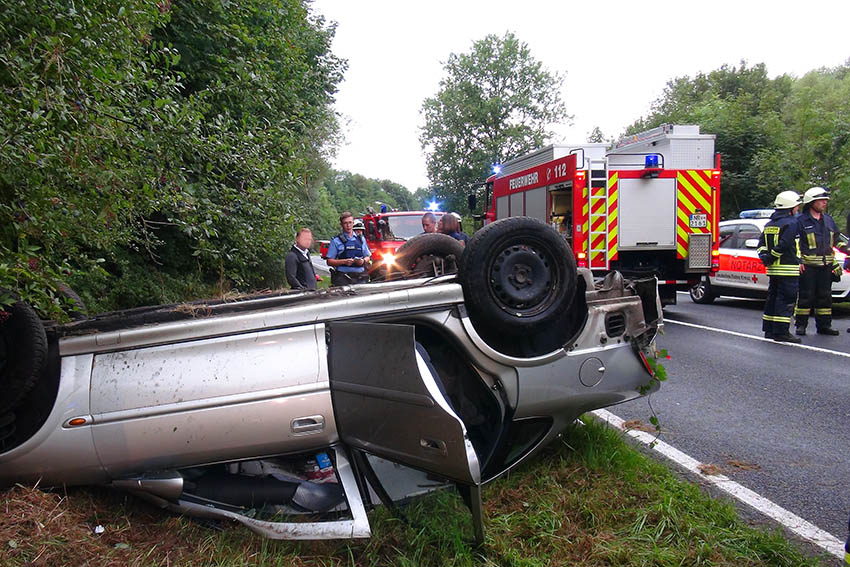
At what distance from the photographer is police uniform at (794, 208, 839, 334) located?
768 cm

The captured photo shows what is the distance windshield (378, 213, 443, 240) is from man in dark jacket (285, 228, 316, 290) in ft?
18.1

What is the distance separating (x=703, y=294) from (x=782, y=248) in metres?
4.33

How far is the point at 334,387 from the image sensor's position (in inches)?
107

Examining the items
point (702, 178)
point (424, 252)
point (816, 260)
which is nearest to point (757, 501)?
point (424, 252)

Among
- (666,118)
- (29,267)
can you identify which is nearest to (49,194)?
(29,267)

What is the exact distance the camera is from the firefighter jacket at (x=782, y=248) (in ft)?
24.8

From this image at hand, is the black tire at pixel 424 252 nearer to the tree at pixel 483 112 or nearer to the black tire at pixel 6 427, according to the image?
the black tire at pixel 6 427

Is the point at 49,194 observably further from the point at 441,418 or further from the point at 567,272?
the point at 567,272

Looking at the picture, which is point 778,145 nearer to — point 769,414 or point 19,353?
point 769,414

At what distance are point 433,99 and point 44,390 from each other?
4136 cm

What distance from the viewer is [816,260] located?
7.73 m

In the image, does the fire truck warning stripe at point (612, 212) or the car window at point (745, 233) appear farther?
the car window at point (745, 233)

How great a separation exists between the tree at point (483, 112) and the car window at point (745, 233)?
29.2 m

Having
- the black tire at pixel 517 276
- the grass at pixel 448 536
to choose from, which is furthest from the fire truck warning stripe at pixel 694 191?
the grass at pixel 448 536
